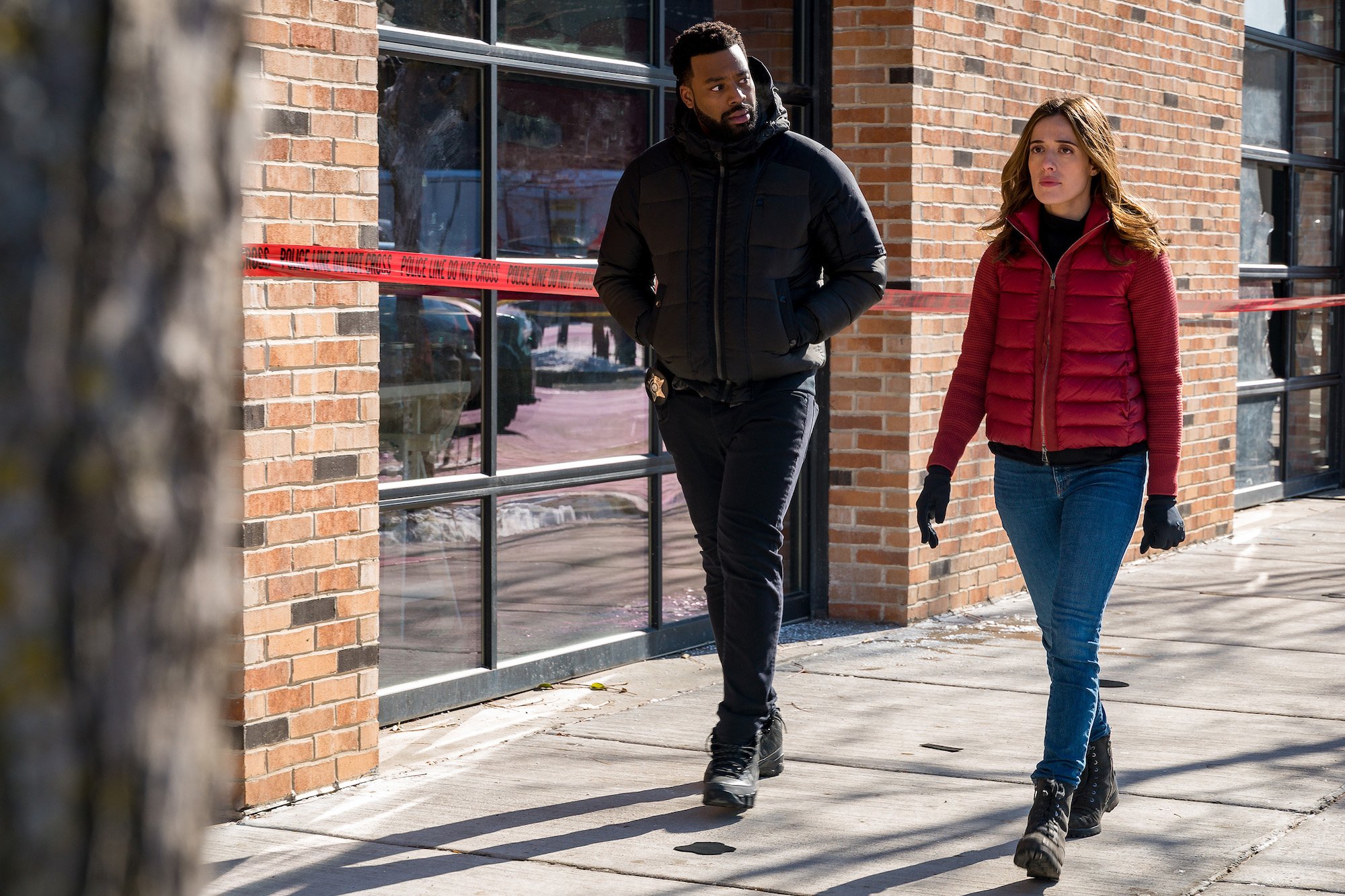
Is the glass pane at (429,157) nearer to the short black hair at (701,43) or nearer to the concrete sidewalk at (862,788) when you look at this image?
the short black hair at (701,43)

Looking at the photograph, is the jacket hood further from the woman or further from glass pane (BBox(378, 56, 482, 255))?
glass pane (BBox(378, 56, 482, 255))

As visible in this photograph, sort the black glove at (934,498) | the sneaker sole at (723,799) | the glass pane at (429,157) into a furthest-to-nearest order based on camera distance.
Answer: the glass pane at (429,157), the sneaker sole at (723,799), the black glove at (934,498)

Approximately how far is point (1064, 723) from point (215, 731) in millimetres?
3405

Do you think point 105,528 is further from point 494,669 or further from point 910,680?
point 910,680

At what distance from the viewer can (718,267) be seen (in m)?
4.75

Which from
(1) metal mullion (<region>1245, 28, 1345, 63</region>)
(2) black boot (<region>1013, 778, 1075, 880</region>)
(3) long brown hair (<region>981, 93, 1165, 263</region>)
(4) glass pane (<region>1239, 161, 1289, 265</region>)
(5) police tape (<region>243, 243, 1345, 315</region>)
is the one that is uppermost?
(1) metal mullion (<region>1245, 28, 1345, 63</region>)

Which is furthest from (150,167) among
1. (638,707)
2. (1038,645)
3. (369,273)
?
(1038,645)

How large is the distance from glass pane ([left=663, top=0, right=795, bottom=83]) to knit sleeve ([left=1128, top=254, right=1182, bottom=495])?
123 inches

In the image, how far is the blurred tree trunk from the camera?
2.98ft

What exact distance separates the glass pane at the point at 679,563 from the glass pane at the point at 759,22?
6.01 ft

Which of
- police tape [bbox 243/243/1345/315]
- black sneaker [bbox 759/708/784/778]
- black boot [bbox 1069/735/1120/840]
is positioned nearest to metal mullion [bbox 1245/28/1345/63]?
police tape [bbox 243/243/1345/315]

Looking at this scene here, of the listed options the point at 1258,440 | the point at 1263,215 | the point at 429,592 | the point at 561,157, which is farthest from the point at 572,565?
the point at 1263,215

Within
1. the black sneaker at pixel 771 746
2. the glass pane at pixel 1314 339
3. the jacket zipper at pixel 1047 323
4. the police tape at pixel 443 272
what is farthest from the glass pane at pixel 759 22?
the glass pane at pixel 1314 339

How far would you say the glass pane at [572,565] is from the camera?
20.3ft
